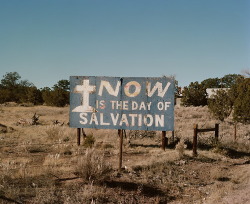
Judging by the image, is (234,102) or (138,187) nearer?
(138,187)

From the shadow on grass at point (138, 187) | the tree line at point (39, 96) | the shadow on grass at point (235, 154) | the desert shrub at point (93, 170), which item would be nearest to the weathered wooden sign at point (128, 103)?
the desert shrub at point (93, 170)

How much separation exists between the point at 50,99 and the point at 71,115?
41.0 meters

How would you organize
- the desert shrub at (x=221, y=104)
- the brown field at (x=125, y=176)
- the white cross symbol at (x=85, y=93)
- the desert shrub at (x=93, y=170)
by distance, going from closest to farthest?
the brown field at (x=125, y=176) < the desert shrub at (x=93, y=170) < the white cross symbol at (x=85, y=93) < the desert shrub at (x=221, y=104)

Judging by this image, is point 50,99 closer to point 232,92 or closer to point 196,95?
point 196,95

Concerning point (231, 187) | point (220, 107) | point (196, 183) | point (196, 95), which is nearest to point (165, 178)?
point (196, 183)

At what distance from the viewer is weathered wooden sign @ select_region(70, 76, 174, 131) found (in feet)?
27.2

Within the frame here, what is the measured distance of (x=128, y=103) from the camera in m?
8.41

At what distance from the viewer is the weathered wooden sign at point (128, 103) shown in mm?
8281

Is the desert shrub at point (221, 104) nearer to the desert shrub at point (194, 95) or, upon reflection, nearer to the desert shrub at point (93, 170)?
the desert shrub at point (93, 170)

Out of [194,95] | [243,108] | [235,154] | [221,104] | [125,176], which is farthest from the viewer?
[194,95]

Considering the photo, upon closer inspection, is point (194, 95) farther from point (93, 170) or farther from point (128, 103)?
point (93, 170)

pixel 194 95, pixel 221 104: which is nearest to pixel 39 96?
pixel 194 95

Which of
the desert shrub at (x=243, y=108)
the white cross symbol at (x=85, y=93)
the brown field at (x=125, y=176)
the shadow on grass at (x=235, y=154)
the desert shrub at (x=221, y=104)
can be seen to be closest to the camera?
the brown field at (x=125, y=176)

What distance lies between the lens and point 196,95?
122ft
